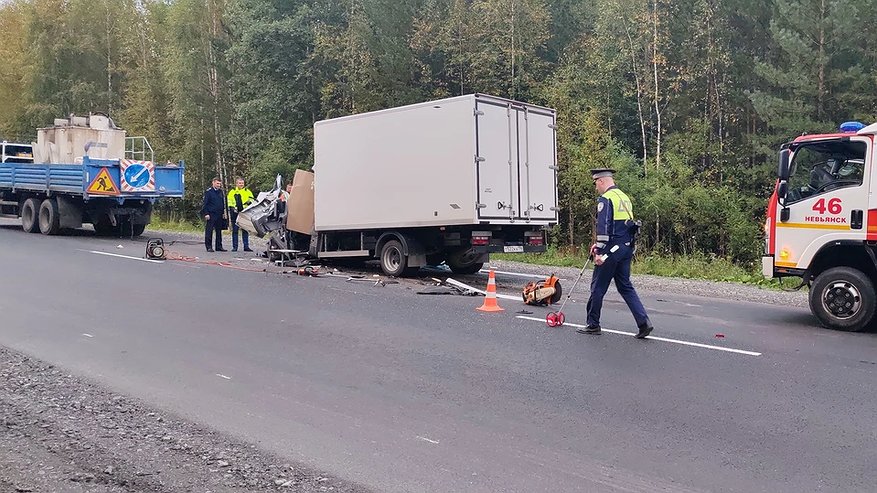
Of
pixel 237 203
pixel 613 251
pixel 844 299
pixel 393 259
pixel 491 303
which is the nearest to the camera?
pixel 613 251

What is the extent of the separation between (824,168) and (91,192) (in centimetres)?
1801

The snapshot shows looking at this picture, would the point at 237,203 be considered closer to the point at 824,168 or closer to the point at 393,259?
the point at 393,259

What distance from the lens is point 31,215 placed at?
74.7 ft

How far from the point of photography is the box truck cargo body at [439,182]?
12930 mm

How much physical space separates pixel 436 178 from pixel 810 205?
5849mm

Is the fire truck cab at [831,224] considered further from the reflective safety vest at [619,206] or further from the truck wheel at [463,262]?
the truck wheel at [463,262]

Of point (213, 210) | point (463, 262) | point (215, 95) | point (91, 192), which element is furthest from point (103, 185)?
point (215, 95)

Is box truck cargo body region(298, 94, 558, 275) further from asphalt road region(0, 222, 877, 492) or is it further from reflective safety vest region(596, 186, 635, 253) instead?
reflective safety vest region(596, 186, 635, 253)

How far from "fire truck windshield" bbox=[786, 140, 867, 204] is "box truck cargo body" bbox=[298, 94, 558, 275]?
188 inches

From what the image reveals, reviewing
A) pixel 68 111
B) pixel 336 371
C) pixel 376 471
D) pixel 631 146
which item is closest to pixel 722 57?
pixel 631 146

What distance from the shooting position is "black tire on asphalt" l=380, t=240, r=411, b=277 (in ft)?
45.1

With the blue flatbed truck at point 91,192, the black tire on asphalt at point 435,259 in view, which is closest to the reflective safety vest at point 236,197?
the blue flatbed truck at point 91,192

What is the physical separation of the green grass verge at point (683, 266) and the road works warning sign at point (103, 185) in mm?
10553

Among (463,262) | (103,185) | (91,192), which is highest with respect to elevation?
(103,185)
